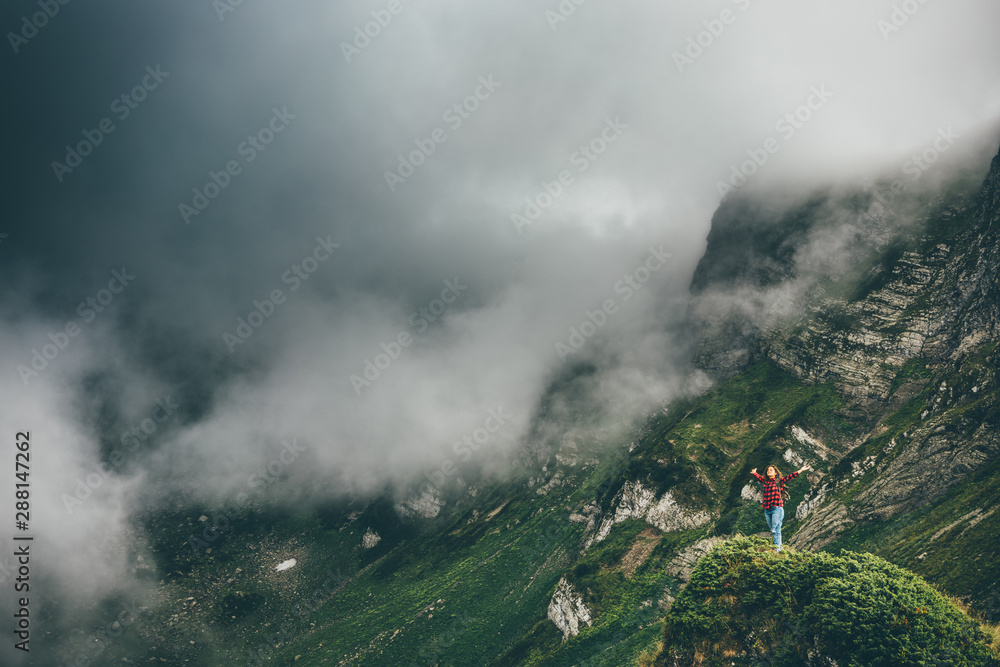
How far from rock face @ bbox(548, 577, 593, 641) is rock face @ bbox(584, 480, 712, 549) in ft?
75.0

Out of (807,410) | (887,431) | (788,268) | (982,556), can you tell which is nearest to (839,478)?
(887,431)

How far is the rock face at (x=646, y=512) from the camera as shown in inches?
5108

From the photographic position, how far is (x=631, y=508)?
147 meters

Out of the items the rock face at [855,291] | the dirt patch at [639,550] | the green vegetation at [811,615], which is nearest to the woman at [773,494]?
the green vegetation at [811,615]

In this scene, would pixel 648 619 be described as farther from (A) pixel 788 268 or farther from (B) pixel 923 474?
(A) pixel 788 268

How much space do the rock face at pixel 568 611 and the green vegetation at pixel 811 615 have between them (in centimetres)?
9280

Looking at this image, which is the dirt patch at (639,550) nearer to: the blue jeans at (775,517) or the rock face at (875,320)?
the rock face at (875,320)

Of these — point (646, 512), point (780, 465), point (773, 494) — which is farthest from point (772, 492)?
point (646, 512)

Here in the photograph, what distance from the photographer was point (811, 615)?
3419 cm

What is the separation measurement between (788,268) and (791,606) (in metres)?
159

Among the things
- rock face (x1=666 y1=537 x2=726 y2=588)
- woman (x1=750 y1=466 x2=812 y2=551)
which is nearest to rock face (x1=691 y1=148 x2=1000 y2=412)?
rock face (x1=666 y1=537 x2=726 y2=588)

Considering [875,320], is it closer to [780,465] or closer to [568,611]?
[780,465]

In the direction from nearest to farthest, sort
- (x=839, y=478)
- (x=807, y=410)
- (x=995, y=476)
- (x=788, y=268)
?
(x=995, y=476), (x=839, y=478), (x=807, y=410), (x=788, y=268)

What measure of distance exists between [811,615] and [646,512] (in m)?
114
